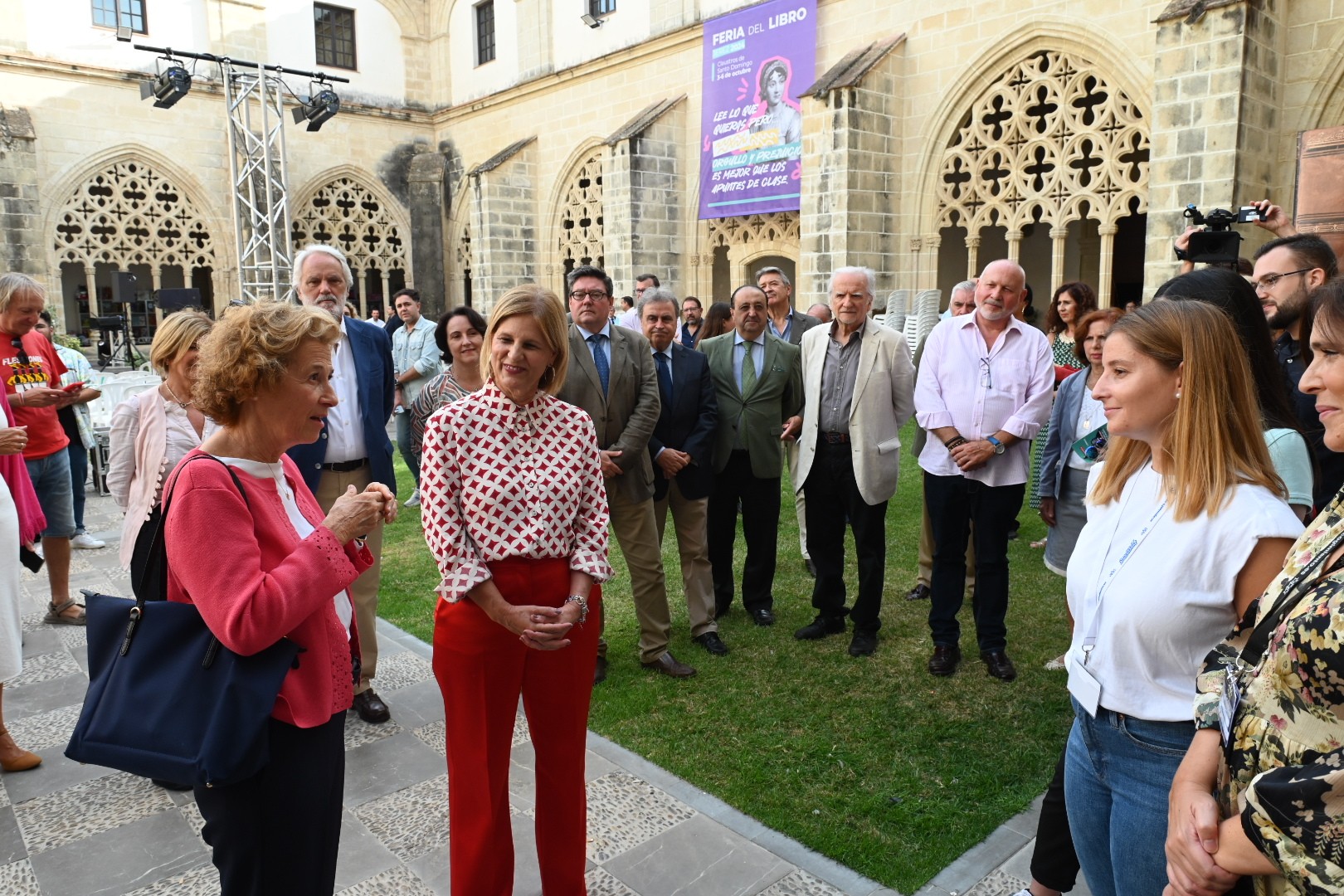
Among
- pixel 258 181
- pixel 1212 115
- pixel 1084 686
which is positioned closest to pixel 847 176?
pixel 1212 115

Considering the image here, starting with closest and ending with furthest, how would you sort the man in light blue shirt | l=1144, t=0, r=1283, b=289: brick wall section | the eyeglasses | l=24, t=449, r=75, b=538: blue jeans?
the eyeglasses < l=24, t=449, r=75, b=538: blue jeans < the man in light blue shirt < l=1144, t=0, r=1283, b=289: brick wall section

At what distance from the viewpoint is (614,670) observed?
4309mm

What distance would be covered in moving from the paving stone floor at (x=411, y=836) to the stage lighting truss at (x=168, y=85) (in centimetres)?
1446

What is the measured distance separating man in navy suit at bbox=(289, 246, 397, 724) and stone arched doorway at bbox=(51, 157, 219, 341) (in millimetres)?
14189

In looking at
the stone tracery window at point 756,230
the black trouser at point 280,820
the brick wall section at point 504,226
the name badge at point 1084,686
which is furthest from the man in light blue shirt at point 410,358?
the brick wall section at point 504,226

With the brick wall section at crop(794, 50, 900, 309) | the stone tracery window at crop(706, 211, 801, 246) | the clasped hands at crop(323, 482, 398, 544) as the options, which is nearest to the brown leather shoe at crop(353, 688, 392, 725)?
the clasped hands at crop(323, 482, 398, 544)

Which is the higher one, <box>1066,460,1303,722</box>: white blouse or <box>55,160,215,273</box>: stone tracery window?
<box>55,160,215,273</box>: stone tracery window

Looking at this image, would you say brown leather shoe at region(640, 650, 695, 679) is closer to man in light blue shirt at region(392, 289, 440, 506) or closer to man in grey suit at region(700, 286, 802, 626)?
man in grey suit at region(700, 286, 802, 626)

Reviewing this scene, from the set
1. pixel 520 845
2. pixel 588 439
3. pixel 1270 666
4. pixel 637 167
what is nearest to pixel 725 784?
pixel 520 845

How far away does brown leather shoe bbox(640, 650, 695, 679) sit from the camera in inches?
165

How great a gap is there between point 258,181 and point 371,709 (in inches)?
645

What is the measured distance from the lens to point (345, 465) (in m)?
3.83

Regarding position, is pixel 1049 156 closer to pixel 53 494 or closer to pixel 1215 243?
pixel 1215 243

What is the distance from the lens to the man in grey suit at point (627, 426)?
13.4 ft
